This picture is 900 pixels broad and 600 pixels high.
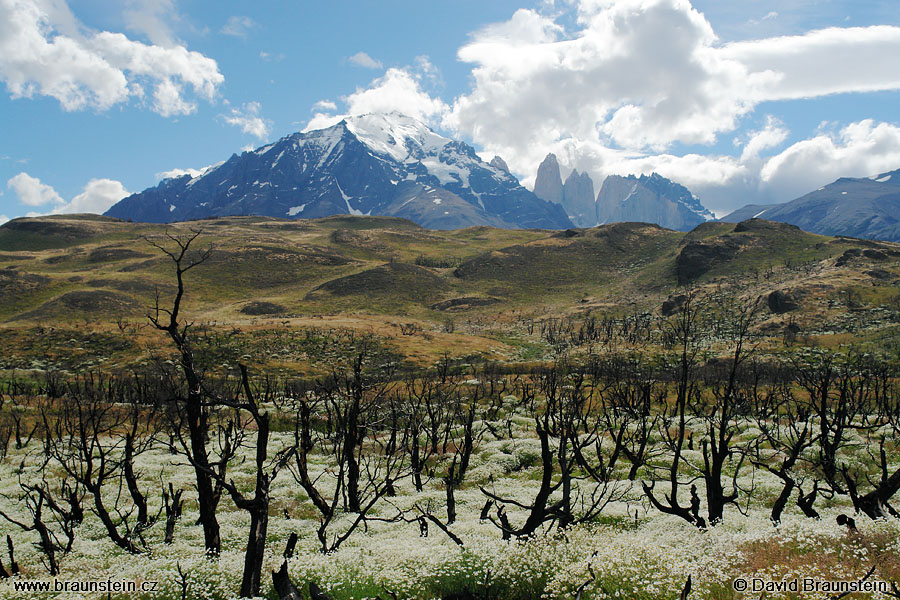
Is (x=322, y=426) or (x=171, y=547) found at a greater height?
(x=171, y=547)

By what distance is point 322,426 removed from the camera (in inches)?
1726

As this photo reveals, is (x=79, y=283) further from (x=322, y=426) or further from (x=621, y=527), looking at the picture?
(x=621, y=527)

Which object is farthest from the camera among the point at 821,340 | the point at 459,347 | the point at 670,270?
the point at 670,270

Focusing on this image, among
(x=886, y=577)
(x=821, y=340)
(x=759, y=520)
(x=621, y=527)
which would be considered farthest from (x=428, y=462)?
(x=821, y=340)

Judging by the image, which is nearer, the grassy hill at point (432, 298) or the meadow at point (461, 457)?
the meadow at point (461, 457)

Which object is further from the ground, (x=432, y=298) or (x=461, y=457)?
(x=432, y=298)

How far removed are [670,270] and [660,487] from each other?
16856 cm

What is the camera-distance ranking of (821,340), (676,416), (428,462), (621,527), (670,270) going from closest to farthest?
(621,527) → (428,462) → (676,416) → (821,340) → (670,270)

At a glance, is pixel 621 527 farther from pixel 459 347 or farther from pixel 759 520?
pixel 459 347

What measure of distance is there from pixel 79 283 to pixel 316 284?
7101 cm

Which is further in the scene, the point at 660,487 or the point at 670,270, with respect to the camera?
the point at 670,270

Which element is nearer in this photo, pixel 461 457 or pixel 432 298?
pixel 461 457

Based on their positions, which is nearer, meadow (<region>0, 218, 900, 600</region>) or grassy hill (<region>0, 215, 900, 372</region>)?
meadow (<region>0, 218, 900, 600</region>)

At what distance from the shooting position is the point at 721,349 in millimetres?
88312
